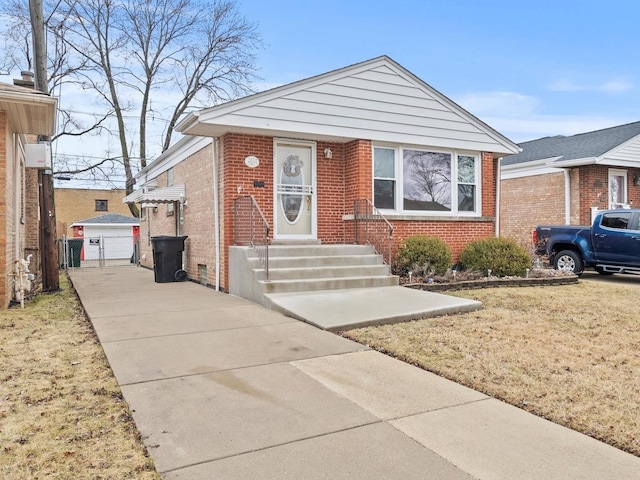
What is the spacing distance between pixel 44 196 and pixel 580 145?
16893mm

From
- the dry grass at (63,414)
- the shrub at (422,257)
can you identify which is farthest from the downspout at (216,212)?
the dry grass at (63,414)

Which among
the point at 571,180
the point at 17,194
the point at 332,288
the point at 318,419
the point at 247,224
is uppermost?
the point at 571,180

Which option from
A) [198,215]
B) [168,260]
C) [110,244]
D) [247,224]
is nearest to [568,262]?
[247,224]

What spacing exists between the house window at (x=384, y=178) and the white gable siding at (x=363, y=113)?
13.6 inches

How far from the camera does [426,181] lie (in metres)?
11.3

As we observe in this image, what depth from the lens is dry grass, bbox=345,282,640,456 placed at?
137 inches

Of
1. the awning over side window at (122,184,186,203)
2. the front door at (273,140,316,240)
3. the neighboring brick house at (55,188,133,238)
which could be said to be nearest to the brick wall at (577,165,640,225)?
the front door at (273,140,316,240)

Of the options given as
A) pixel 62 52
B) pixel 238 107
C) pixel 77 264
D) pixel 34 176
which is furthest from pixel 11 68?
pixel 238 107

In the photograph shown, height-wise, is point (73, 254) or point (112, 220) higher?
point (112, 220)

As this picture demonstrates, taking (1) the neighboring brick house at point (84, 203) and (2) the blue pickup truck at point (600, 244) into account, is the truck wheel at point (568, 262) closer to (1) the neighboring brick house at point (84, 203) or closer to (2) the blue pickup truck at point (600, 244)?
(2) the blue pickup truck at point (600, 244)

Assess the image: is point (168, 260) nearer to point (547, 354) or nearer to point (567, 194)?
point (547, 354)

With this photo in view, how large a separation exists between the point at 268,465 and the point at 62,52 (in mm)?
25224

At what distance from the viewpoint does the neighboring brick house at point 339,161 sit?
9664 millimetres

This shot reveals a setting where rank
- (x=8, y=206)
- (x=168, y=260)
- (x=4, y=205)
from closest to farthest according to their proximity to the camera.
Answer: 1. (x=4, y=205)
2. (x=8, y=206)
3. (x=168, y=260)
